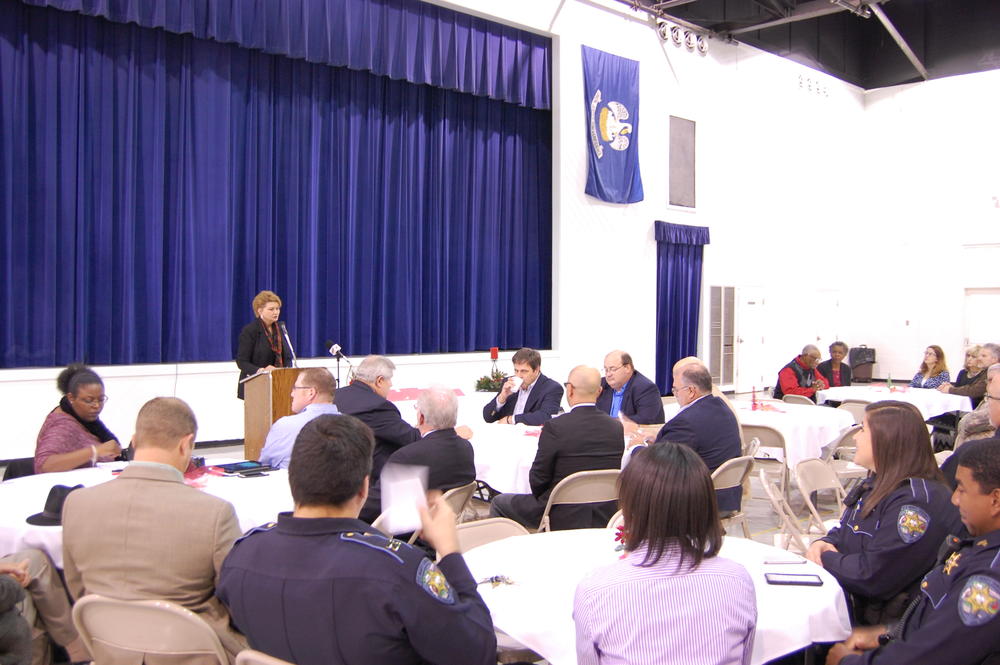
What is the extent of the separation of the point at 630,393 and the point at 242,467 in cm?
314

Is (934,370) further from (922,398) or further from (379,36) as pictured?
(379,36)

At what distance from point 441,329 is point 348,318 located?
143 cm

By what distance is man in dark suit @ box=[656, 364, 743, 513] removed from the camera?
4.62 m

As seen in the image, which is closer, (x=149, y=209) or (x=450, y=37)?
(x=149, y=209)

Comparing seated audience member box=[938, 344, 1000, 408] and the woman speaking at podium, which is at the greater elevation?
the woman speaking at podium

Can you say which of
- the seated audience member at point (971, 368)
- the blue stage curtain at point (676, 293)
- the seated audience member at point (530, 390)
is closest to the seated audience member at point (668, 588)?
the seated audience member at point (530, 390)

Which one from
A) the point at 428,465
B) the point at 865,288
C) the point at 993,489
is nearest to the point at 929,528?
the point at 993,489

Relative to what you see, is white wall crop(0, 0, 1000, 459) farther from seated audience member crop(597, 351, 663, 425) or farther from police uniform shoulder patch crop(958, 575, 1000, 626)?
police uniform shoulder patch crop(958, 575, 1000, 626)

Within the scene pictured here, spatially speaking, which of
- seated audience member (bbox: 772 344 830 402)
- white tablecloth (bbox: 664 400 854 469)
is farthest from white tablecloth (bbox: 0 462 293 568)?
seated audience member (bbox: 772 344 830 402)

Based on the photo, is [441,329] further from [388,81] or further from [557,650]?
[557,650]

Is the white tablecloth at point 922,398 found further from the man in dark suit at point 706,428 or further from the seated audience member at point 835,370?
the man in dark suit at point 706,428

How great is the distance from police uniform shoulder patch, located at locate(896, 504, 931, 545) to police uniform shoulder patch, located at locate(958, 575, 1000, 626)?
660 mm

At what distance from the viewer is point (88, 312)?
8203mm

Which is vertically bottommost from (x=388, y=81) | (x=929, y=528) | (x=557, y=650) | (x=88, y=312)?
(x=557, y=650)
